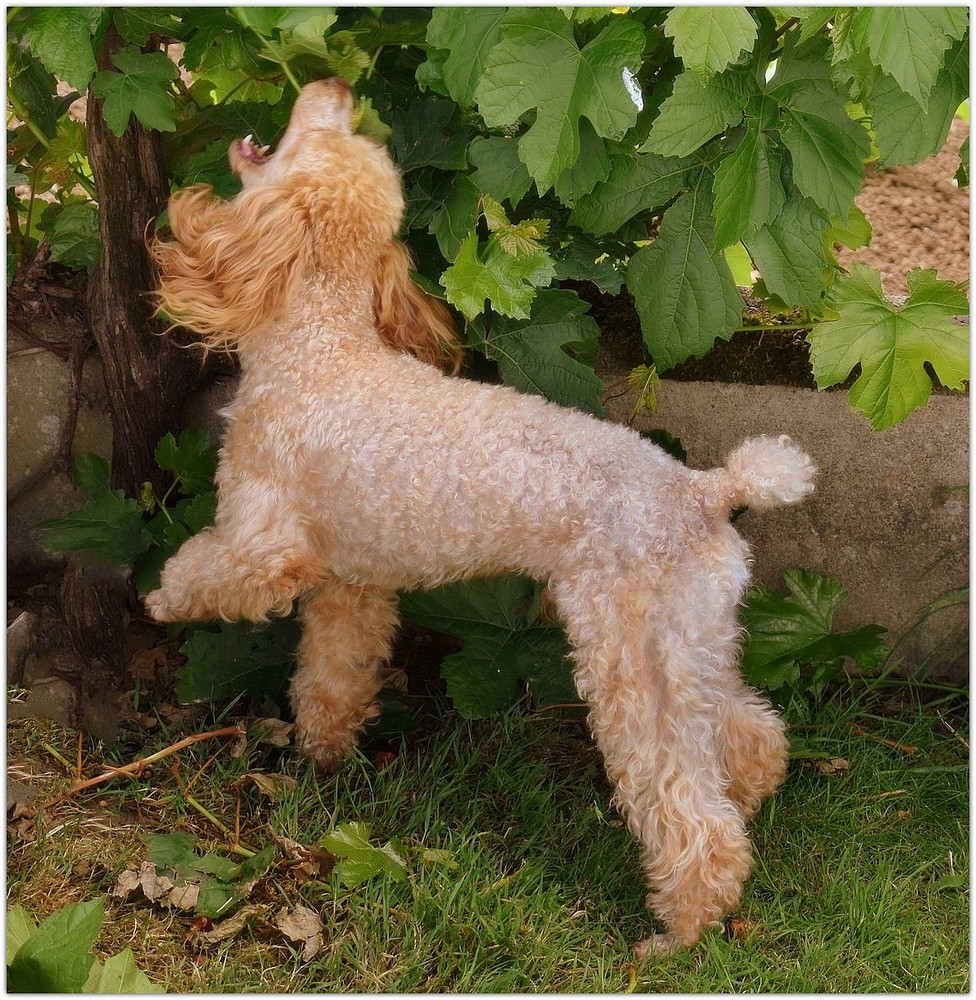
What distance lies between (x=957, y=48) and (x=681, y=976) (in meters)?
2.10

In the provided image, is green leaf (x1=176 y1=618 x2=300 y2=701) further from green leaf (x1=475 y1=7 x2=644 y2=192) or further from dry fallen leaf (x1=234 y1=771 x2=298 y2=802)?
green leaf (x1=475 y1=7 x2=644 y2=192)

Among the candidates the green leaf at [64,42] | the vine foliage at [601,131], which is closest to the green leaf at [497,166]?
the vine foliage at [601,131]

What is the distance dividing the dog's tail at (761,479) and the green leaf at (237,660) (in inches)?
56.0

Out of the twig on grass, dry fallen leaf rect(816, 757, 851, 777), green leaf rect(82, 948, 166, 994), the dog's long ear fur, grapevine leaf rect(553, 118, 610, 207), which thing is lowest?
dry fallen leaf rect(816, 757, 851, 777)

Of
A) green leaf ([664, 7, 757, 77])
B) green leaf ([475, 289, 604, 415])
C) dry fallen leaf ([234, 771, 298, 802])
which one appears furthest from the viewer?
dry fallen leaf ([234, 771, 298, 802])

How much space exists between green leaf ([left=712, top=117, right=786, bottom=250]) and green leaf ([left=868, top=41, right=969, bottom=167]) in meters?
0.22

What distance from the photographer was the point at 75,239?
3174mm

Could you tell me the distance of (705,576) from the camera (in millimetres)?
2311

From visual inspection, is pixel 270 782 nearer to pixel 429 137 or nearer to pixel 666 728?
pixel 666 728

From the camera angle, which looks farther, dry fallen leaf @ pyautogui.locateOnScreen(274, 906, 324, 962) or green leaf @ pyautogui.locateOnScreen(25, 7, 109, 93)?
dry fallen leaf @ pyautogui.locateOnScreen(274, 906, 324, 962)

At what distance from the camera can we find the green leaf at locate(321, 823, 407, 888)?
2600mm

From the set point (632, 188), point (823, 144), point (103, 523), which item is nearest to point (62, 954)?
point (103, 523)

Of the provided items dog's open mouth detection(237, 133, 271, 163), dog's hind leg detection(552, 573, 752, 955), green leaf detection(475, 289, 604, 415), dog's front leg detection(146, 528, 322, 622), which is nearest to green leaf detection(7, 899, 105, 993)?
dog's front leg detection(146, 528, 322, 622)

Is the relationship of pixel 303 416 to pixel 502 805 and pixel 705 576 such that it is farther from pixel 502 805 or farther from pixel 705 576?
pixel 502 805
